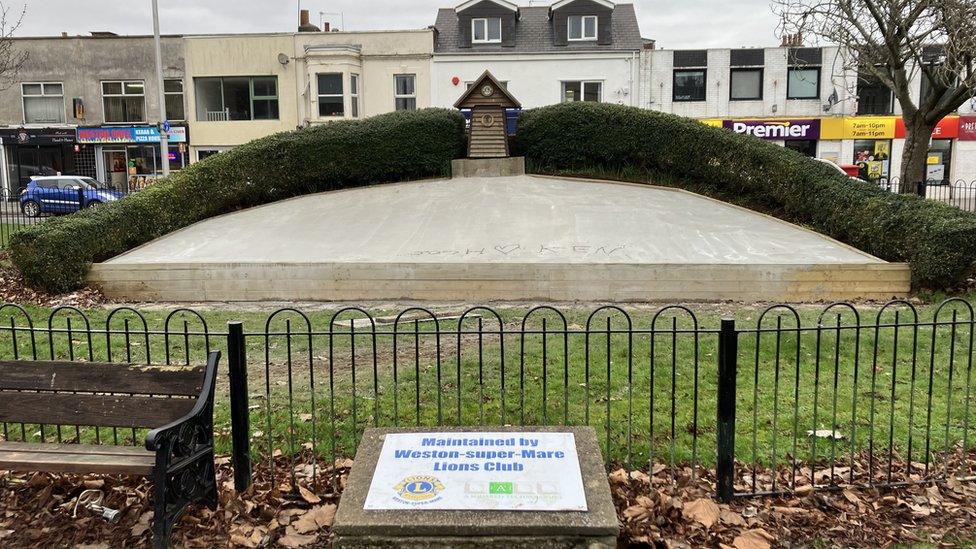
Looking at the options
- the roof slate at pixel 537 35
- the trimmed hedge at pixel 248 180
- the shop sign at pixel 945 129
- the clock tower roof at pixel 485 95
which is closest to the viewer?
Result: the trimmed hedge at pixel 248 180

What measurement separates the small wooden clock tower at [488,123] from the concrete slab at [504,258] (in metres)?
4.28

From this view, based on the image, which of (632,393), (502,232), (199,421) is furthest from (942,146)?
(199,421)

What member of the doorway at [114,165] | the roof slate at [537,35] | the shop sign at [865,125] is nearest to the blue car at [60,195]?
the doorway at [114,165]

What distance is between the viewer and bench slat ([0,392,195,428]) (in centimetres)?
410

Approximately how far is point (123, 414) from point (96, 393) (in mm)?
→ 225

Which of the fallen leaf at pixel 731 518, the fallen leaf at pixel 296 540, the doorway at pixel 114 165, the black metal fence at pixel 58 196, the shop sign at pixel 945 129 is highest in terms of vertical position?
the shop sign at pixel 945 129

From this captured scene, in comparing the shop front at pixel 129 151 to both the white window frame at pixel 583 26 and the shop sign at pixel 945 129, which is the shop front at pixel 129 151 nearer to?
the white window frame at pixel 583 26

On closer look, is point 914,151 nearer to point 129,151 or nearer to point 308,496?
point 308,496

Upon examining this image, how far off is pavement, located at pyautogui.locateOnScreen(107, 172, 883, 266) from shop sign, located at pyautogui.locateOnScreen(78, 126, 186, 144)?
19.8 metres

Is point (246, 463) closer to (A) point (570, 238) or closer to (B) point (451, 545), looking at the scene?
(B) point (451, 545)

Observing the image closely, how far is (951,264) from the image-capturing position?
10055mm

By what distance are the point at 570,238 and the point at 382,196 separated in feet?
19.1

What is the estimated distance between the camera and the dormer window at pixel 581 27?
104ft

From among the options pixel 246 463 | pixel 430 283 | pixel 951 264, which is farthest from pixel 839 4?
pixel 246 463
